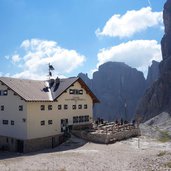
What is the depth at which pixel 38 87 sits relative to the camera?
52.1 meters

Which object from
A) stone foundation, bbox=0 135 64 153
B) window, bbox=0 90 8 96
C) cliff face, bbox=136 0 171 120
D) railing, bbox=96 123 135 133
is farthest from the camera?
cliff face, bbox=136 0 171 120

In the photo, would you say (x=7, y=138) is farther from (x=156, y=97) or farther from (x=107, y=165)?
(x=156, y=97)

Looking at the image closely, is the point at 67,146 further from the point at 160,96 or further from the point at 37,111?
the point at 160,96

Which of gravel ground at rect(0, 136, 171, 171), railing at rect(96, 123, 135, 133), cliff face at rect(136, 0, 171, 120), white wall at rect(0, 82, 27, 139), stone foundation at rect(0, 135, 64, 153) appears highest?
cliff face at rect(136, 0, 171, 120)

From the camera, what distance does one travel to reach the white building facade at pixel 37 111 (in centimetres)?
4600

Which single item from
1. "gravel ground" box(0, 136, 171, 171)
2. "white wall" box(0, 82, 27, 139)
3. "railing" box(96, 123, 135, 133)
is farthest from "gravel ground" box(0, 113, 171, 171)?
"white wall" box(0, 82, 27, 139)

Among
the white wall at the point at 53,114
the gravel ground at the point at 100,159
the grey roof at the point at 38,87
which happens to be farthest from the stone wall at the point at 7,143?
the grey roof at the point at 38,87

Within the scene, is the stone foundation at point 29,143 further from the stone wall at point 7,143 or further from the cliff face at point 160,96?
the cliff face at point 160,96

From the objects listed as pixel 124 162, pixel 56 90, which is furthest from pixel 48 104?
pixel 124 162

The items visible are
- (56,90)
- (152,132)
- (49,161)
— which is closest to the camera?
(49,161)

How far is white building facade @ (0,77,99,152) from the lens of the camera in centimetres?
4600

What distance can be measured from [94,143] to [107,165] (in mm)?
14004

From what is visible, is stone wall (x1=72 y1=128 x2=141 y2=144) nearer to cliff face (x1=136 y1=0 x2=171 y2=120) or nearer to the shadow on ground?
the shadow on ground

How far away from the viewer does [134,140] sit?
49094 millimetres
